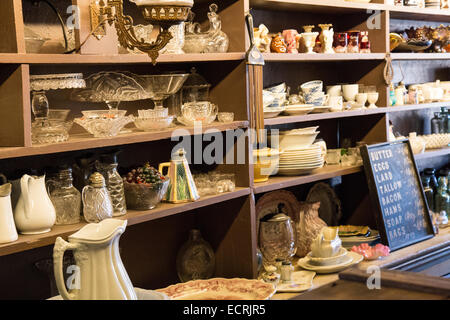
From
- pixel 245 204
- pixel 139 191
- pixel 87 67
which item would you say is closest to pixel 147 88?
pixel 87 67

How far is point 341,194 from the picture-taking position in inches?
137

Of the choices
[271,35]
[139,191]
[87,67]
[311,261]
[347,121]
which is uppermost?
[271,35]

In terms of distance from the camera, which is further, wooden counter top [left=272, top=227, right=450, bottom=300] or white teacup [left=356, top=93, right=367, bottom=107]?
white teacup [left=356, top=93, right=367, bottom=107]

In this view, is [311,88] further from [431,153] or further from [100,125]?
[100,125]

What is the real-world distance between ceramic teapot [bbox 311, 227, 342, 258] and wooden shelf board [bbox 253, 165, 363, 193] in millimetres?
250

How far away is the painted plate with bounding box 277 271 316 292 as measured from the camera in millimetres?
2500

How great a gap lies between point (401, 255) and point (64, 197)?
1610mm

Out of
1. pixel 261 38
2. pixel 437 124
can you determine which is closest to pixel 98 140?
pixel 261 38

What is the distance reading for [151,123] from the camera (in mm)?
2248

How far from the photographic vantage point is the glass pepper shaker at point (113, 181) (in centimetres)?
217

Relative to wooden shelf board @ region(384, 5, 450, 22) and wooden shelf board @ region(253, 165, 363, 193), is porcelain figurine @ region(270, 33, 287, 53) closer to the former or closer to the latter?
wooden shelf board @ region(253, 165, 363, 193)

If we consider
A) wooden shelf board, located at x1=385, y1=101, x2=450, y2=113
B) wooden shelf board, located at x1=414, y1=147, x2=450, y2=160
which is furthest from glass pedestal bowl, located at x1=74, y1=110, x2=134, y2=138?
wooden shelf board, located at x1=414, y1=147, x2=450, y2=160
